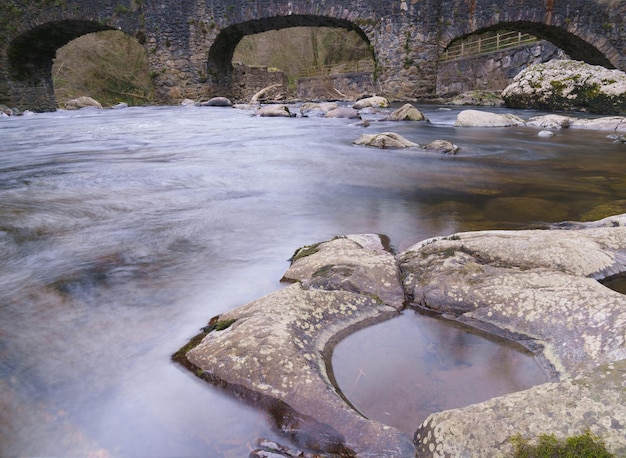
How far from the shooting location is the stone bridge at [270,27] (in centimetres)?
1279

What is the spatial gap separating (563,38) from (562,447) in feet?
52.8

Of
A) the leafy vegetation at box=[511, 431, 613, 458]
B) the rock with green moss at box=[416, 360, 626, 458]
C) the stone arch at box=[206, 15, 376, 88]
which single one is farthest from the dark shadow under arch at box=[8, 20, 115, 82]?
the leafy vegetation at box=[511, 431, 613, 458]

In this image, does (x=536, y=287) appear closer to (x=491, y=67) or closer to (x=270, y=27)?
(x=270, y=27)

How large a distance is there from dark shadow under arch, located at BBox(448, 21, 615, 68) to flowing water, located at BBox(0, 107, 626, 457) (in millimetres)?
8403

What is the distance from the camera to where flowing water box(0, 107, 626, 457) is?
111cm

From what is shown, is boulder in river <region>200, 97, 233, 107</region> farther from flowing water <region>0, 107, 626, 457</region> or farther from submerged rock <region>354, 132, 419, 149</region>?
submerged rock <region>354, 132, 419, 149</region>

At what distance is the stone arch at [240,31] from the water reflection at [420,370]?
46.4ft

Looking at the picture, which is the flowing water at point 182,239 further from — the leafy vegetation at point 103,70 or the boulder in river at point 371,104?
the leafy vegetation at point 103,70

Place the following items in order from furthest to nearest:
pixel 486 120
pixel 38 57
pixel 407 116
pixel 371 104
Result: pixel 38 57, pixel 371 104, pixel 407 116, pixel 486 120

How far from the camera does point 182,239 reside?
8.27 ft

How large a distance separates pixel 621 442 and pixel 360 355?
0.67 metres

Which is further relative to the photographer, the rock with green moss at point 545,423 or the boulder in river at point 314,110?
the boulder in river at point 314,110

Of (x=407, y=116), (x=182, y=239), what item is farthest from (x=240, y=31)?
(x=182, y=239)

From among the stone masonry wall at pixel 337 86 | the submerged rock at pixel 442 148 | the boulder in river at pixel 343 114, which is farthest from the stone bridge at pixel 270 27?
the submerged rock at pixel 442 148
